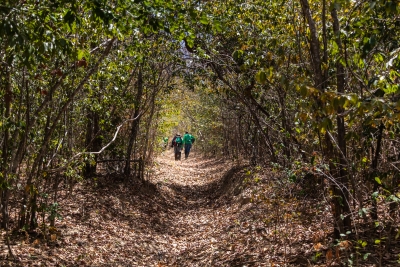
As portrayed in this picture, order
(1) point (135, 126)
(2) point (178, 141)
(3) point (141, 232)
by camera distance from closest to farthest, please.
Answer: (3) point (141, 232)
(1) point (135, 126)
(2) point (178, 141)

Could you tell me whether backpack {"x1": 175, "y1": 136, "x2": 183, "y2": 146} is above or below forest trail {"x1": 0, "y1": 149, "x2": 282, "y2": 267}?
above

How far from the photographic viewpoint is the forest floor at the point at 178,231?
5.89 meters

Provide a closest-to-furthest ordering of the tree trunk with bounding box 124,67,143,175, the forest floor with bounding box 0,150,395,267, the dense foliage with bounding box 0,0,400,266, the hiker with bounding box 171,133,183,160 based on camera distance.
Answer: the dense foliage with bounding box 0,0,400,266
the forest floor with bounding box 0,150,395,267
the tree trunk with bounding box 124,67,143,175
the hiker with bounding box 171,133,183,160

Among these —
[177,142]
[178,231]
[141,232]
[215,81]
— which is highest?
[215,81]

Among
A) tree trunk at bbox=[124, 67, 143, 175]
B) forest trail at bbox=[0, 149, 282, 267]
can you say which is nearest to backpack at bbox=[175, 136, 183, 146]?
forest trail at bbox=[0, 149, 282, 267]

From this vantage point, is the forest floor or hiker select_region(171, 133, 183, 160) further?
hiker select_region(171, 133, 183, 160)

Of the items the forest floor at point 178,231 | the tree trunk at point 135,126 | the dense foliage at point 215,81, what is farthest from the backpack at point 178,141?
the tree trunk at point 135,126

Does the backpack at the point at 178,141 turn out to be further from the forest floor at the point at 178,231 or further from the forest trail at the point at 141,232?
the forest floor at the point at 178,231

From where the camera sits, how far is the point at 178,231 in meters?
9.05

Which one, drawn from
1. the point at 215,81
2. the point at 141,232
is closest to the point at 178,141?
the point at 215,81

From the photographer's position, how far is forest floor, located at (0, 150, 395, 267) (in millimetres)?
5891

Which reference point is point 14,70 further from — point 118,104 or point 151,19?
point 118,104

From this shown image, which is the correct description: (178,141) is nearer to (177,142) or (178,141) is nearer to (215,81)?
(177,142)

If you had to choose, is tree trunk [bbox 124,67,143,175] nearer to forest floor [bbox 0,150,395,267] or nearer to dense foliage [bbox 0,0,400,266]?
dense foliage [bbox 0,0,400,266]
